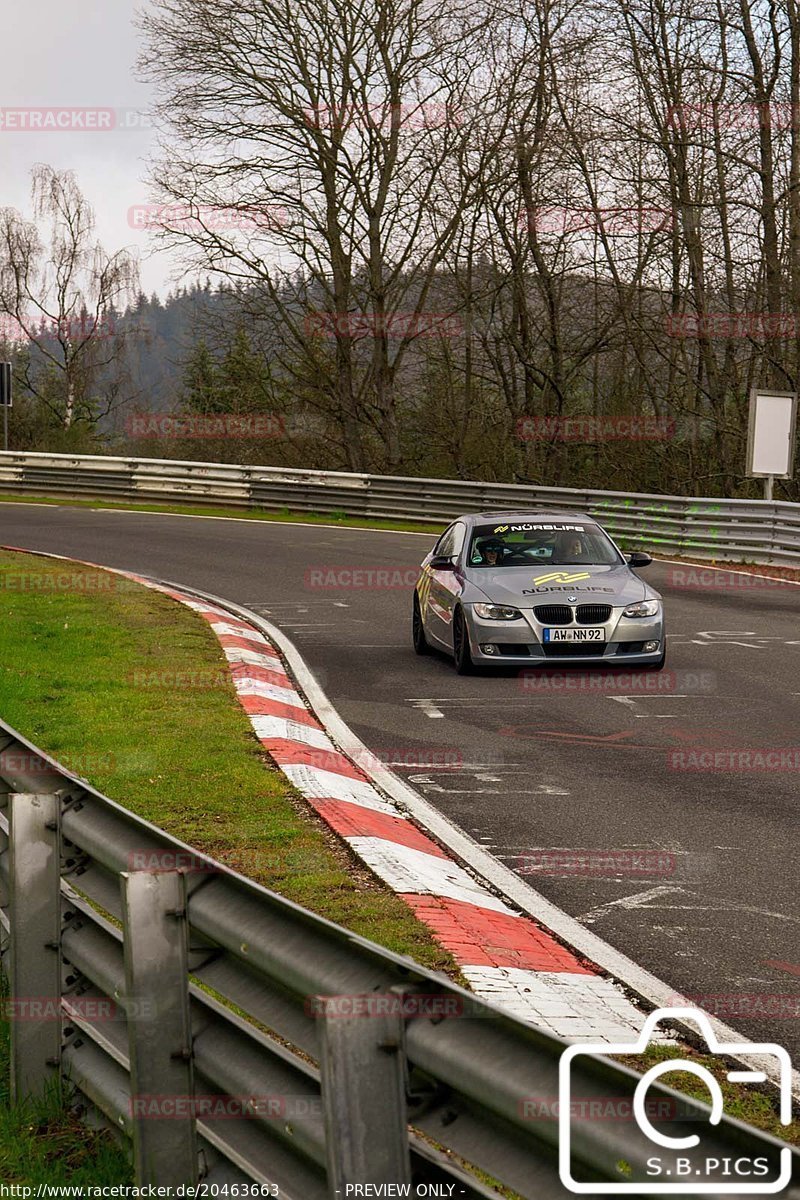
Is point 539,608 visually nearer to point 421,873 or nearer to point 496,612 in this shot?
point 496,612

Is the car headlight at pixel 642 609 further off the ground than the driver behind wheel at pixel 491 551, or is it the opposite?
the driver behind wheel at pixel 491 551

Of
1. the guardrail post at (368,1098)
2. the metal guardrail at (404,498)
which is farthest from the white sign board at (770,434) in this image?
the guardrail post at (368,1098)

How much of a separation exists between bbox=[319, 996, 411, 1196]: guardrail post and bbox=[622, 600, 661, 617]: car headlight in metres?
11.1

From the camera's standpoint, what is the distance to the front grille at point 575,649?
1347 cm

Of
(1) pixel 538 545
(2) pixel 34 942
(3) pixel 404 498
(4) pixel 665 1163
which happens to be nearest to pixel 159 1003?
(2) pixel 34 942

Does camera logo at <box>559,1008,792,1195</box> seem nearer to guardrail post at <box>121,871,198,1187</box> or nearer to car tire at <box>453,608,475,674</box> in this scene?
guardrail post at <box>121,871,198,1187</box>

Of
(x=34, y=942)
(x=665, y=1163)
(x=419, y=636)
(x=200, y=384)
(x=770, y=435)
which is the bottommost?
(x=419, y=636)

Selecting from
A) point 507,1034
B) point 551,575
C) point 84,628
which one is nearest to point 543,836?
point 507,1034

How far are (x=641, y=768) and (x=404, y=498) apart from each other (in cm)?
2274

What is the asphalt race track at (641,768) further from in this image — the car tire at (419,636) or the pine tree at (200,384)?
the pine tree at (200,384)

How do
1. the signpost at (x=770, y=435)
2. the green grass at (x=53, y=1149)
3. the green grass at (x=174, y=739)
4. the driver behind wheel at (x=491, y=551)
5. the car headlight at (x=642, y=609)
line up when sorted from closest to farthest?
Answer: 1. the green grass at (x=53, y=1149)
2. the green grass at (x=174, y=739)
3. the car headlight at (x=642, y=609)
4. the driver behind wheel at (x=491, y=551)
5. the signpost at (x=770, y=435)

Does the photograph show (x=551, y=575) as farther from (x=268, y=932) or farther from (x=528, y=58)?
(x=528, y=58)

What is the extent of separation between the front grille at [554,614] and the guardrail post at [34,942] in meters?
9.46

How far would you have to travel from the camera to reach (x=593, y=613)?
13.5m
